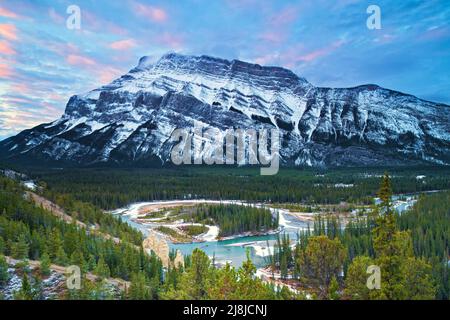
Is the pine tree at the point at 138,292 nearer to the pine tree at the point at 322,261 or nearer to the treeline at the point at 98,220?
the pine tree at the point at 322,261

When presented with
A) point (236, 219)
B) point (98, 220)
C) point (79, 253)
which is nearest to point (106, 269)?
point (79, 253)

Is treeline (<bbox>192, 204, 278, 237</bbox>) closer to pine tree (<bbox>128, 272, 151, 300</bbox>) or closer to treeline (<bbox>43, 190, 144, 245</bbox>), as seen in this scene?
treeline (<bbox>43, 190, 144, 245</bbox>)

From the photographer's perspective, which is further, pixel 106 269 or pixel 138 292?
pixel 106 269

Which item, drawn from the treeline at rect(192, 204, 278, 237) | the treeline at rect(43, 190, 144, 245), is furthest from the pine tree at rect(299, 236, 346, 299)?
the treeline at rect(192, 204, 278, 237)

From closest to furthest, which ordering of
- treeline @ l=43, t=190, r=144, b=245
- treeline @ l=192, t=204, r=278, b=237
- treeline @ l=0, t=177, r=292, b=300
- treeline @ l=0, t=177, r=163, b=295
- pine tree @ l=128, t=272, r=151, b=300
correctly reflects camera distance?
treeline @ l=0, t=177, r=292, b=300 → pine tree @ l=128, t=272, r=151, b=300 → treeline @ l=0, t=177, r=163, b=295 → treeline @ l=43, t=190, r=144, b=245 → treeline @ l=192, t=204, r=278, b=237

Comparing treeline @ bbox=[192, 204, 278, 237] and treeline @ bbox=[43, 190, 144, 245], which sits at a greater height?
treeline @ bbox=[43, 190, 144, 245]

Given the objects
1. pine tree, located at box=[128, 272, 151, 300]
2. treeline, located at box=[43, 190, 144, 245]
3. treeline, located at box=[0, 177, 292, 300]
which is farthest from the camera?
treeline, located at box=[43, 190, 144, 245]

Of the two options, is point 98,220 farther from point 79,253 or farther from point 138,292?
point 138,292

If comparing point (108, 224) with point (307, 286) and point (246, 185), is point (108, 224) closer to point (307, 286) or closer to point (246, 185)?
point (307, 286)

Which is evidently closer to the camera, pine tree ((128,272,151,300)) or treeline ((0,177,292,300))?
treeline ((0,177,292,300))
